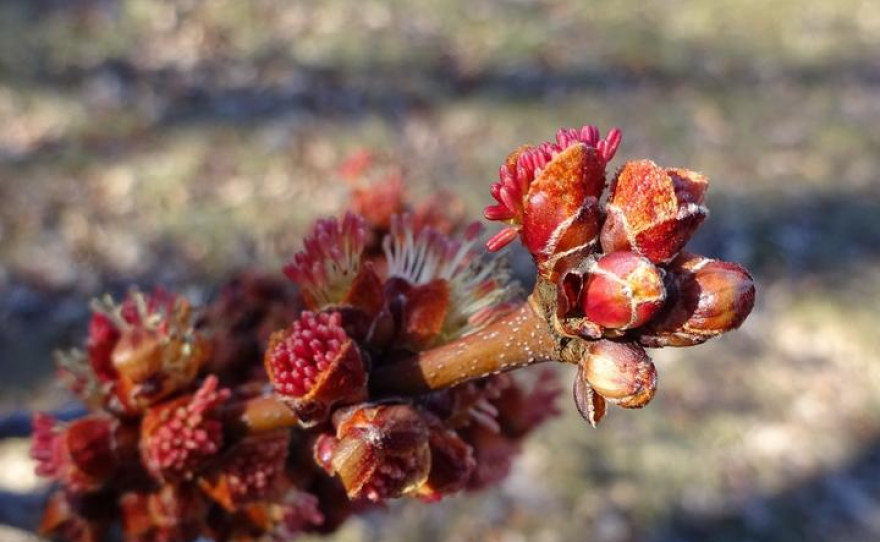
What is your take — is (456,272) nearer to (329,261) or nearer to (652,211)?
(329,261)

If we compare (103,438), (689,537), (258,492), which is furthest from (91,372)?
(689,537)

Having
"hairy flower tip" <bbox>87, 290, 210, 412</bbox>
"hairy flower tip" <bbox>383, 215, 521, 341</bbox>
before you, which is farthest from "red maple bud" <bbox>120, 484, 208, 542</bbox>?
"hairy flower tip" <bbox>383, 215, 521, 341</bbox>

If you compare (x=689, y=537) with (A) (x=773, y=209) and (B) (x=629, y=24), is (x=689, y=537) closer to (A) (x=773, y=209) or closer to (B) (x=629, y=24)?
(A) (x=773, y=209)

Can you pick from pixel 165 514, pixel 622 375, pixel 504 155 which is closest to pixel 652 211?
pixel 622 375

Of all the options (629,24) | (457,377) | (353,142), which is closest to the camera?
(457,377)

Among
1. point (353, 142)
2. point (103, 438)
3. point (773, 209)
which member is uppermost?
point (103, 438)

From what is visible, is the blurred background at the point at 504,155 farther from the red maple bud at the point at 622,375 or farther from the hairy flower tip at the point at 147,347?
the red maple bud at the point at 622,375
